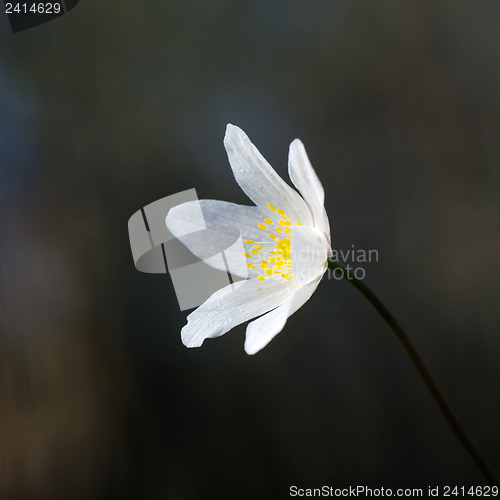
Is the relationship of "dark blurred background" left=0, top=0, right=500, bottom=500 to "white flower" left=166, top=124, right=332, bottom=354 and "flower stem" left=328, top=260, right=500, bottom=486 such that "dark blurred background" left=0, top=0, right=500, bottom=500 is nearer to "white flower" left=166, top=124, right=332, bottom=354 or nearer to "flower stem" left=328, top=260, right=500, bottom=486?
→ "white flower" left=166, top=124, right=332, bottom=354

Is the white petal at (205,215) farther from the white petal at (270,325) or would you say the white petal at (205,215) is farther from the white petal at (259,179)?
the white petal at (270,325)

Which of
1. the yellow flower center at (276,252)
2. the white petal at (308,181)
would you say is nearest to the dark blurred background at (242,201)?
the yellow flower center at (276,252)

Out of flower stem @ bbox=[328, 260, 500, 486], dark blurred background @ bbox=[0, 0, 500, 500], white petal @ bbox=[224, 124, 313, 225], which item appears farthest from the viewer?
dark blurred background @ bbox=[0, 0, 500, 500]

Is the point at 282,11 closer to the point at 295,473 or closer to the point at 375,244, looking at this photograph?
the point at 375,244

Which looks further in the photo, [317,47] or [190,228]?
[317,47]

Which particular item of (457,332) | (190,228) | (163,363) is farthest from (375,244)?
(190,228)

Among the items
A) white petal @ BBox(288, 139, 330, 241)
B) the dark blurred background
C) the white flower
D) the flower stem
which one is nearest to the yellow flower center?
the white flower
